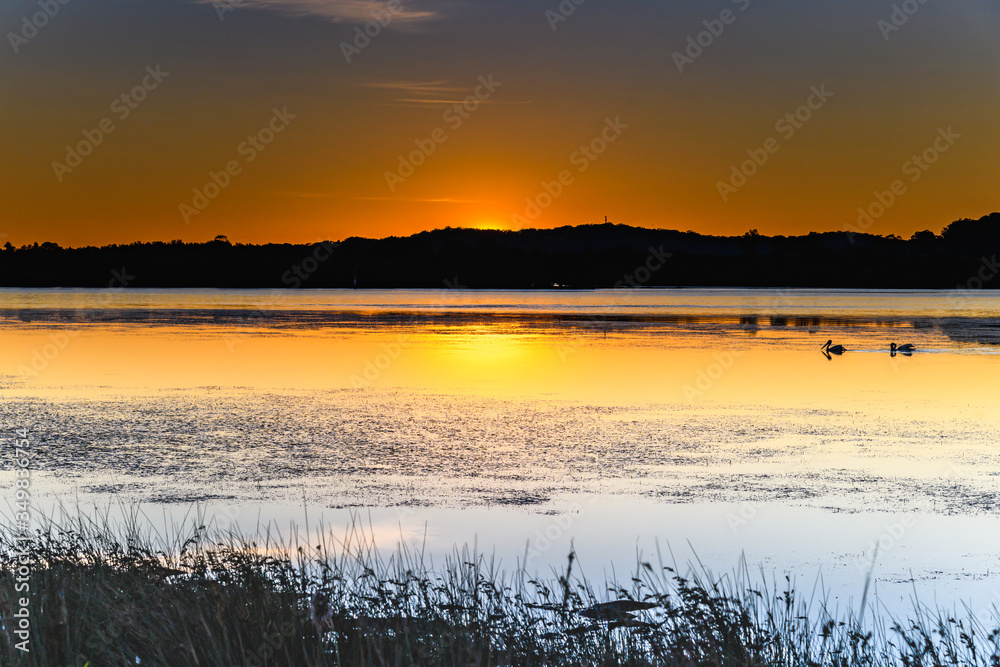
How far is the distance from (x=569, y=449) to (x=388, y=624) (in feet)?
27.4

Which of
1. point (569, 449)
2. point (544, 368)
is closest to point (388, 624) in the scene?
point (569, 449)

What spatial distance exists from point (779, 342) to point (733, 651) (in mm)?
31255

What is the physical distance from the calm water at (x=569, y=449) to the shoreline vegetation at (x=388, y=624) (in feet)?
5.25

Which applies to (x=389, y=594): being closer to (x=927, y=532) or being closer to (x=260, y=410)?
(x=927, y=532)

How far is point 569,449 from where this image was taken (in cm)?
1463

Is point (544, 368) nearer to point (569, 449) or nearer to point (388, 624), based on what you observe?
point (569, 449)

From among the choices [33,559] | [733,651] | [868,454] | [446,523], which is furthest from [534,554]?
[868,454]

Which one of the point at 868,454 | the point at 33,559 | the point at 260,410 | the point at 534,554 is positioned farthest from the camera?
the point at 260,410

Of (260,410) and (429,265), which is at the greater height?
(429,265)

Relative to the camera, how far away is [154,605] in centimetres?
648

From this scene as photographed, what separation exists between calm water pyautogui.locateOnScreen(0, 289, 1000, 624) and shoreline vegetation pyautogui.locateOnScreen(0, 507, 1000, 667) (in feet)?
5.25

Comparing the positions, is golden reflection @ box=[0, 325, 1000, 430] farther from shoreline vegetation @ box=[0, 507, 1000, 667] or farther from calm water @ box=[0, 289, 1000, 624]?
shoreline vegetation @ box=[0, 507, 1000, 667]

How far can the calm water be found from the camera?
9852 millimetres

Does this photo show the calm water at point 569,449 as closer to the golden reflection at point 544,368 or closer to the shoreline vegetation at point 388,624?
the golden reflection at point 544,368
